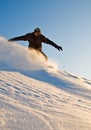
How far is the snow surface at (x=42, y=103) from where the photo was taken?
21.5 ft

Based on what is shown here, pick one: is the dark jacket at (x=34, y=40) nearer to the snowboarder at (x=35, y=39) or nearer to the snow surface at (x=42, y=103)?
the snowboarder at (x=35, y=39)

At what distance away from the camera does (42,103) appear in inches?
313

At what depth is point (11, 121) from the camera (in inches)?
249

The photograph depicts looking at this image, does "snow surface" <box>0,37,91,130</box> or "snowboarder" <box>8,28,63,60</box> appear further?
"snowboarder" <box>8,28,63,60</box>

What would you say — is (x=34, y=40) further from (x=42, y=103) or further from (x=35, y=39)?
(x=42, y=103)

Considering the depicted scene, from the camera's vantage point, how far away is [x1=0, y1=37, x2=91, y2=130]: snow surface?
6.56m

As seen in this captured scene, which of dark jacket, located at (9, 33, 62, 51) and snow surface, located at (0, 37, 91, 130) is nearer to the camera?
snow surface, located at (0, 37, 91, 130)

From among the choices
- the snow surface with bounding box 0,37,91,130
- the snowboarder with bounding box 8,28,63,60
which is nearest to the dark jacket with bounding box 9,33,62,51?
the snowboarder with bounding box 8,28,63,60

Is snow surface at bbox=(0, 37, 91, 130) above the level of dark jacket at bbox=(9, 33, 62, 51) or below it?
below

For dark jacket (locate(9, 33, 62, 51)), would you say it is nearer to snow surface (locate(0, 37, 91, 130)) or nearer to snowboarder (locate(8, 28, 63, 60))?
snowboarder (locate(8, 28, 63, 60))

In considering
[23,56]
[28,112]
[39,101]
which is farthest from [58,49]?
[28,112]

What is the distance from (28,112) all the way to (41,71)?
5645mm

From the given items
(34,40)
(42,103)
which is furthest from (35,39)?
(42,103)

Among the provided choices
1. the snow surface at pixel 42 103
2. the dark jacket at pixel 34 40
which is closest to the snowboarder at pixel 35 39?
the dark jacket at pixel 34 40
